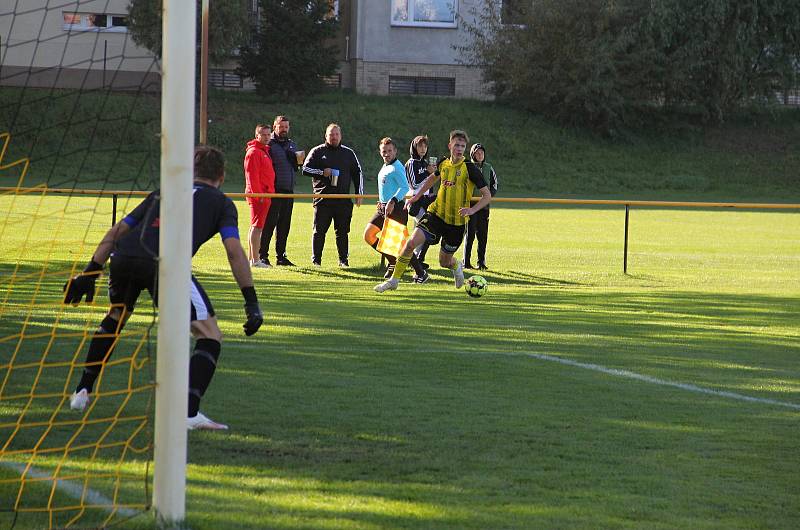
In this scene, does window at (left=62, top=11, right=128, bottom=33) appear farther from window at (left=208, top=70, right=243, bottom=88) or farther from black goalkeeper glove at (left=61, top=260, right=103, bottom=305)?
window at (left=208, top=70, right=243, bottom=88)

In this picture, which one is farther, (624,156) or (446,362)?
(624,156)

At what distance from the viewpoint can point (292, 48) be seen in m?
48.8

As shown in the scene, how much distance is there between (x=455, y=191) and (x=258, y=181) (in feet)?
14.2

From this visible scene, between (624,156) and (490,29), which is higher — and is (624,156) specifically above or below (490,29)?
below

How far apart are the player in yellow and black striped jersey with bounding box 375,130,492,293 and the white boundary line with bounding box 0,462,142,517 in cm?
897

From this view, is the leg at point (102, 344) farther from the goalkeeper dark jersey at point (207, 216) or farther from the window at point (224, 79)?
the window at point (224, 79)

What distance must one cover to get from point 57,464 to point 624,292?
35.5 ft

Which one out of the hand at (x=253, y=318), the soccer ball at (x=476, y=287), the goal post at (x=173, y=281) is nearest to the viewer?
the goal post at (x=173, y=281)

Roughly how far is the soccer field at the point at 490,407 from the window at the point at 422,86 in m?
38.0

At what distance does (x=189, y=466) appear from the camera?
580cm

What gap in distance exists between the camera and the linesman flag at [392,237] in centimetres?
1595

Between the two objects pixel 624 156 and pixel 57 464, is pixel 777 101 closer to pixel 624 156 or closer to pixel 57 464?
pixel 624 156

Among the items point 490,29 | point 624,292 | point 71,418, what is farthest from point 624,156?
point 71,418

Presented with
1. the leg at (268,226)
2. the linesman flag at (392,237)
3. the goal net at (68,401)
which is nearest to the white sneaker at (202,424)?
the goal net at (68,401)
